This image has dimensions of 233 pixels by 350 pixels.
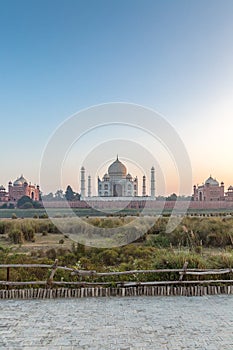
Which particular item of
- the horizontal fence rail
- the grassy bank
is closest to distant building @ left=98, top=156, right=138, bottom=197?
the grassy bank

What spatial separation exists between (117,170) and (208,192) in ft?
38.4

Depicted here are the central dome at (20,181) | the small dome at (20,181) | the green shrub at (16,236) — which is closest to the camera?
the green shrub at (16,236)

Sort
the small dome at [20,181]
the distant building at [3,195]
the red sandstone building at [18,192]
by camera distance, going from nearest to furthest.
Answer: the distant building at [3,195] → the red sandstone building at [18,192] → the small dome at [20,181]

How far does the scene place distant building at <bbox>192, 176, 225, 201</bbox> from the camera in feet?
A: 147

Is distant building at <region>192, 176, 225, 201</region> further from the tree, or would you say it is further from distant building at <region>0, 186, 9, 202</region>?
distant building at <region>0, 186, 9, 202</region>

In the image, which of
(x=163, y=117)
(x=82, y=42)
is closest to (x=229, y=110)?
(x=163, y=117)

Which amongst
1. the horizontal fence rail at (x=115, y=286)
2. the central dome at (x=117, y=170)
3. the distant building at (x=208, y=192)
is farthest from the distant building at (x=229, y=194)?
the horizontal fence rail at (x=115, y=286)

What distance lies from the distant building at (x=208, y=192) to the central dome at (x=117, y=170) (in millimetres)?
8822

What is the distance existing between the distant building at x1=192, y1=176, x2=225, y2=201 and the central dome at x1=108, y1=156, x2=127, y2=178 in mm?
8822

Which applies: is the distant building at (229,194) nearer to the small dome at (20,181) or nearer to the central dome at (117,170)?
the central dome at (117,170)

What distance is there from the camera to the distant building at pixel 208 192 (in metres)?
44.8

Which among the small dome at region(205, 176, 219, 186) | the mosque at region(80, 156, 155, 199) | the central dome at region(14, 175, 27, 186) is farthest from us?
the central dome at region(14, 175, 27, 186)

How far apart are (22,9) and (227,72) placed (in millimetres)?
6248

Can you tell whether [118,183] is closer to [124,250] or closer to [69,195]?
[69,195]
